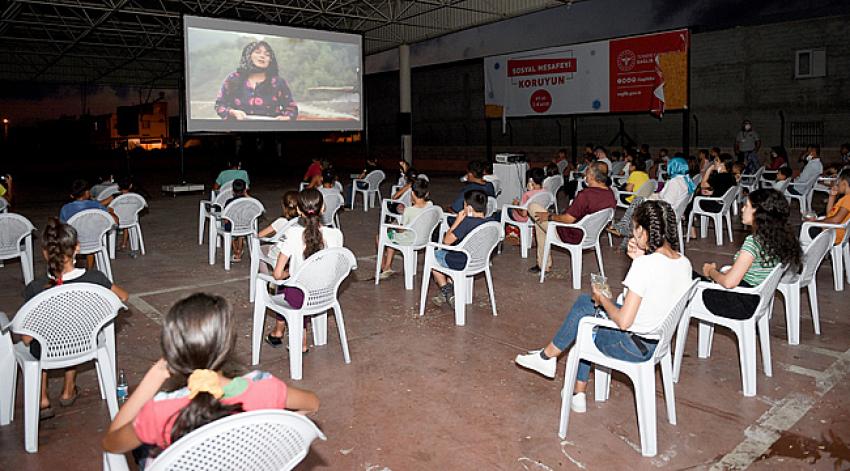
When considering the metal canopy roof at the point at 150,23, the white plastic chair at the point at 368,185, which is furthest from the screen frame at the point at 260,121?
the white plastic chair at the point at 368,185

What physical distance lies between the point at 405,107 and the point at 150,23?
8.42 m

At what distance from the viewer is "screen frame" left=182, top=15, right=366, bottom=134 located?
1208 cm

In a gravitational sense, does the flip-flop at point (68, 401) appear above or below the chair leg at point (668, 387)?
below

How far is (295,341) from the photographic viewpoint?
3768 millimetres

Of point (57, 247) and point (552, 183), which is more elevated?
point (552, 183)

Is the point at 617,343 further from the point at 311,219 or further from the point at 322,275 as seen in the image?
the point at 311,219

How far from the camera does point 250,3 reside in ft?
55.2

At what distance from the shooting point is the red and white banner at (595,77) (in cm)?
1346

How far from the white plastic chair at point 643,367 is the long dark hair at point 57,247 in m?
2.50

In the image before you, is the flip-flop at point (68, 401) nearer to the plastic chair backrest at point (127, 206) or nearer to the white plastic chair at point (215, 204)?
the white plastic chair at point (215, 204)

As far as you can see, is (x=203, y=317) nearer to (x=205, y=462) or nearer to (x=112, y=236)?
(x=205, y=462)

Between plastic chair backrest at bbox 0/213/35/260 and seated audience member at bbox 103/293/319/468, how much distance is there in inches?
184

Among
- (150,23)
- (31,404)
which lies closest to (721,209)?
(31,404)

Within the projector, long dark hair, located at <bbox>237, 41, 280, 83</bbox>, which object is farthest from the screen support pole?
the projector
